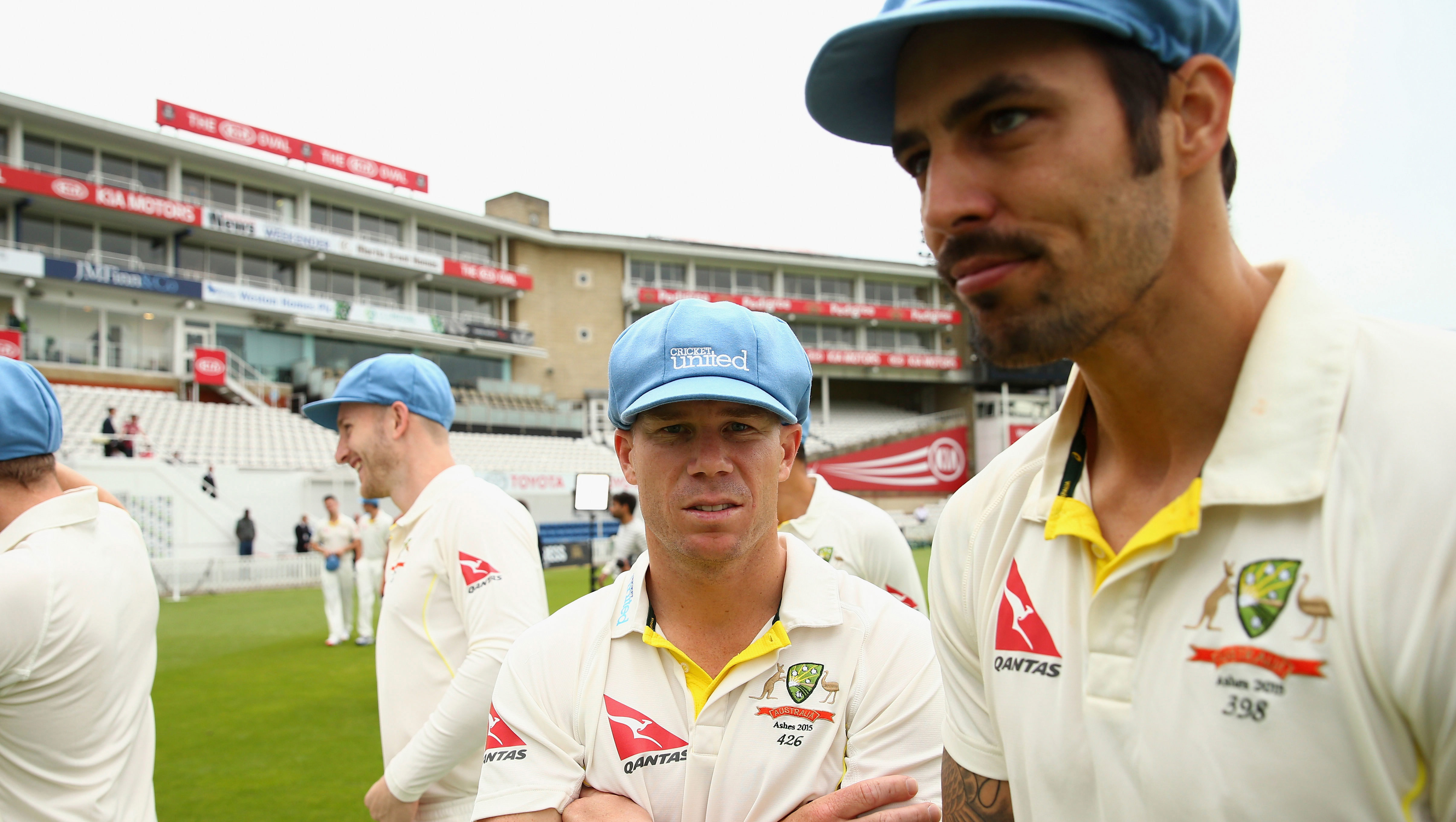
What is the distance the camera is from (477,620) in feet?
8.99

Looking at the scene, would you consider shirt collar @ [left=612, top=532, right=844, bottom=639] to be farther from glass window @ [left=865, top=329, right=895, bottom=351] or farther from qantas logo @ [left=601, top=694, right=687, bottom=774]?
glass window @ [left=865, top=329, right=895, bottom=351]

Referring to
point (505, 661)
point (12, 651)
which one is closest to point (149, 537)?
point (12, 651)

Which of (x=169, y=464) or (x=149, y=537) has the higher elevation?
(x=169, y=464)

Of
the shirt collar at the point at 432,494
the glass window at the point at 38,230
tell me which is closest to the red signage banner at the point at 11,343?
the glass window at the point at 38,230

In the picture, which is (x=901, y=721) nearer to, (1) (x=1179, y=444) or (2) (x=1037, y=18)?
(1) (x=1179, y=444)

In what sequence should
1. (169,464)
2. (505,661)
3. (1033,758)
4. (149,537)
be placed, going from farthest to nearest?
(169,464) → (149,537) → (505,661) → (1033,758)

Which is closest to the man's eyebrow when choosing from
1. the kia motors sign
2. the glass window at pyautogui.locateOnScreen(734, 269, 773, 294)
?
the kia motors sign

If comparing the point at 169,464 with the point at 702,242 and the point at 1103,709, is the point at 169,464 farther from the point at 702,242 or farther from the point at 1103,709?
the point at 702,242

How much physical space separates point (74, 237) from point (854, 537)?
127 ft

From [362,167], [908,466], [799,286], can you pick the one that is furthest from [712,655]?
[799,286]

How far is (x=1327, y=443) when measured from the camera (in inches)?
38.9

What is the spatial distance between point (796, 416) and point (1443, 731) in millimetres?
1288

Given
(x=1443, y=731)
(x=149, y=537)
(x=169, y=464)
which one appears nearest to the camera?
(x=1443, y=731)

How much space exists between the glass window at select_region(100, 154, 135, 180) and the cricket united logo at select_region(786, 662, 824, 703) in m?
40.6
